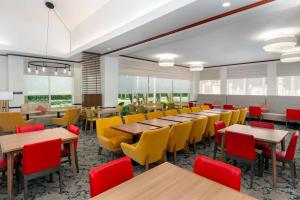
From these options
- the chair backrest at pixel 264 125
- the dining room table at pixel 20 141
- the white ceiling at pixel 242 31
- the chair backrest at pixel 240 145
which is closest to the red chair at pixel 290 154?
the chair backrest at pixel 240 145

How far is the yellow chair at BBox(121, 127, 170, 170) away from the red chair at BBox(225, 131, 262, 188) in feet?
3.62

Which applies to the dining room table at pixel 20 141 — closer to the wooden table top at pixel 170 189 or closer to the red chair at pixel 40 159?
the red chair at pixel 40 159

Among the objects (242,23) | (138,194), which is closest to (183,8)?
(242,23)

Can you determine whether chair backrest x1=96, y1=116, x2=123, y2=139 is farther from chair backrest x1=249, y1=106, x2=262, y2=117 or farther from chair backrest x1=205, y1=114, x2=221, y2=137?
chair backrest x1=249, y1=106, x2=262, y2=117

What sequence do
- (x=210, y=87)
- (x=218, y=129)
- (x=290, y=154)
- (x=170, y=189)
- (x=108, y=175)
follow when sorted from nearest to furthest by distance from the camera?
(x=170, y=189), (x=108, y=175), (x=290, y=154), (x=218, y=129), (x=210, y=87)

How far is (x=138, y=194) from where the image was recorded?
1240mm

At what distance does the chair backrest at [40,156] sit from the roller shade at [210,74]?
1011cm

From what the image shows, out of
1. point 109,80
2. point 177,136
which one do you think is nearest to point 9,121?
point 109,80

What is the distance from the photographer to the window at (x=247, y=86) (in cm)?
900

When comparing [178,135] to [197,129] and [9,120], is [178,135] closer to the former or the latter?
[197,129]

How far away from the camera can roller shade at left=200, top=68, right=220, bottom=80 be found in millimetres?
10602

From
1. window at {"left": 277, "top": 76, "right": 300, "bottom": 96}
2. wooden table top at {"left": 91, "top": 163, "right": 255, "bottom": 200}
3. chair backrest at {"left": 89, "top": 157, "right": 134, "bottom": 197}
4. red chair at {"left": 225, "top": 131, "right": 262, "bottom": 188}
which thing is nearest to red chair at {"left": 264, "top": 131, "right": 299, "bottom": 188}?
red chair at {"left": 225, "top": 131, "right": 262, "bottom": 188}

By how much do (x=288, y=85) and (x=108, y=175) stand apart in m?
9.71

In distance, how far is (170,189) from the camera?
4.28ft
